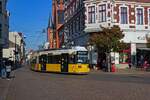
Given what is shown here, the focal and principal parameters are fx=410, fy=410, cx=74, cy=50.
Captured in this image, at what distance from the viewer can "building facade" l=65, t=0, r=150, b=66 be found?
61969 mm

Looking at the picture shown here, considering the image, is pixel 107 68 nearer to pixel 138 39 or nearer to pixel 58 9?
pixel 138 39

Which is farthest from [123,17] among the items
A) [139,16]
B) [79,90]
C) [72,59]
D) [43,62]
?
[79,90]

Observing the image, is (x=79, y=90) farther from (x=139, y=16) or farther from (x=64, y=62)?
(x=139, y=16)

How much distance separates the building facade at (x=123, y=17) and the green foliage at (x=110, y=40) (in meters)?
6.00

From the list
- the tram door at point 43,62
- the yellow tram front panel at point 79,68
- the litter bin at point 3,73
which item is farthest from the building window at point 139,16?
the litter bin at point 3,73

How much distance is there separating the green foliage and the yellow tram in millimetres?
6227

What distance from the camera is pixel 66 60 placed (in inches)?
1955

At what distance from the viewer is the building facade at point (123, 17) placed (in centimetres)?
6197

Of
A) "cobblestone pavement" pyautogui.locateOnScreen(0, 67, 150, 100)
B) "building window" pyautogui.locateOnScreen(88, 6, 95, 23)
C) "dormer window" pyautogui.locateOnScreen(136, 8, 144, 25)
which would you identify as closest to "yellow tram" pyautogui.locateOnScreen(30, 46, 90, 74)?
"building window" pyautogui.locateOnScreen(88, 6, 95, 23)

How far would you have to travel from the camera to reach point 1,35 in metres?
77.6

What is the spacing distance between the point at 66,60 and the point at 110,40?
8.22 meters

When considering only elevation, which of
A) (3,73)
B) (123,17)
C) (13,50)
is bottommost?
(3,73)

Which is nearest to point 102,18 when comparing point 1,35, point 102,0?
point 102,0

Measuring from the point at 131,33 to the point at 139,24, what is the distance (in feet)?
6.48
